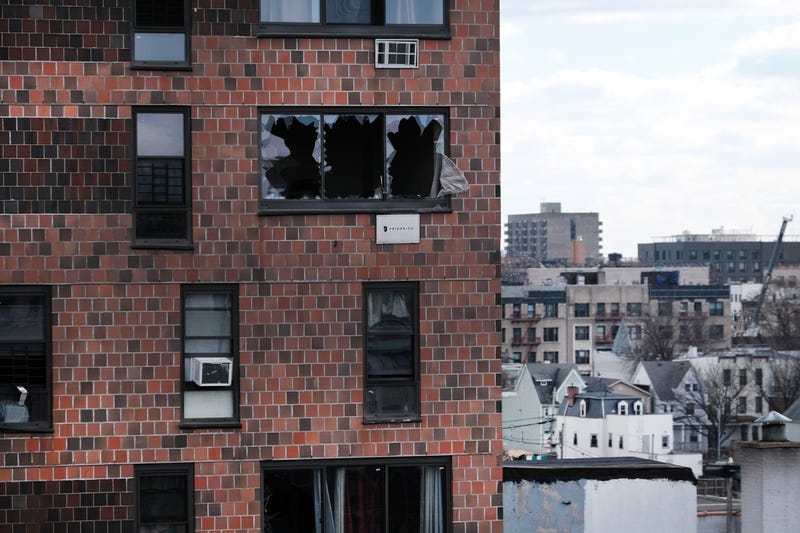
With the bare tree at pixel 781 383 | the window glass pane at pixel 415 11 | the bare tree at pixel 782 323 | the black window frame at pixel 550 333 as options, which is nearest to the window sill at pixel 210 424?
the window glass pane at pixel 415 11

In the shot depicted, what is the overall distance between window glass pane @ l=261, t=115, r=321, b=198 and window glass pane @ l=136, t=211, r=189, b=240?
986 mm

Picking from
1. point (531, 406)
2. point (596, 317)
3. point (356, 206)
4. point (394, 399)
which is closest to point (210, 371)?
point (394, 399)

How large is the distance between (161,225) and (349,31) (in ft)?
10.0

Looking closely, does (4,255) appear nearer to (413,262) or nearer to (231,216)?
(231,216)

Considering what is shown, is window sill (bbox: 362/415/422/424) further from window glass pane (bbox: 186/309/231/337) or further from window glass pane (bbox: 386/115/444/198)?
window glass pane (bbox: 386/115/444/198)

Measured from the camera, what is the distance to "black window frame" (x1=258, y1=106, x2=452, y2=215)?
1542 centimetres

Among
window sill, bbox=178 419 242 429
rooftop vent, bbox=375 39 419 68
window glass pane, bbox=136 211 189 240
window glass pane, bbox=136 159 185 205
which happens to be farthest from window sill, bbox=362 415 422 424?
rooftop vent, bbox=375 39 419 68

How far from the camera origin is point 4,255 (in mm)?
15039

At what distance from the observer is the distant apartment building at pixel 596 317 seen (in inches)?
6127

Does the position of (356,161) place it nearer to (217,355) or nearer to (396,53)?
(396,53)

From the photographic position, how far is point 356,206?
51.0 ft

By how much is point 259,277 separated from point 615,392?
99.3m

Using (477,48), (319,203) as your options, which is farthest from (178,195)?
(477,48)

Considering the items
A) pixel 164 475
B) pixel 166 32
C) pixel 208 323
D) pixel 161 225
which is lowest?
pixel 164 475
